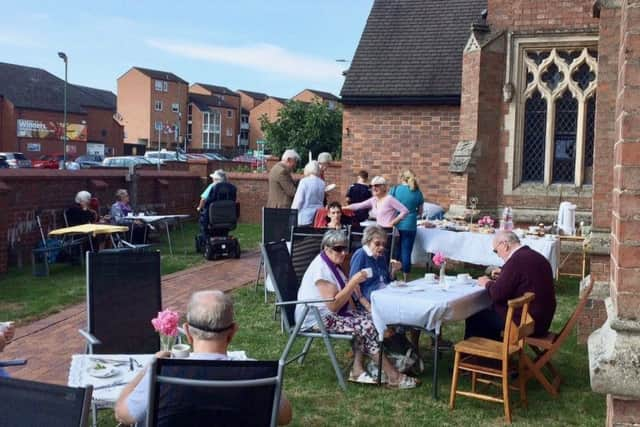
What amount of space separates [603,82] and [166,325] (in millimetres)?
5930

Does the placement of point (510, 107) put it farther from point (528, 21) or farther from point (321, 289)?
point (321, 289)

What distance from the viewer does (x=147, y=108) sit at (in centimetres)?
Result: 8412

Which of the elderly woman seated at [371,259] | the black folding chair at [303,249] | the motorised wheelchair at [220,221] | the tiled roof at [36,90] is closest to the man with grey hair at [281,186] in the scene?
the motorised wheelchair at [220,221]

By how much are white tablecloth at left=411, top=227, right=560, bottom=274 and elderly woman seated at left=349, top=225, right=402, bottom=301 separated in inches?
168

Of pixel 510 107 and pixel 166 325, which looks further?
pixel 510 107

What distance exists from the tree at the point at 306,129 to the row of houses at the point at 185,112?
3941 centimetres

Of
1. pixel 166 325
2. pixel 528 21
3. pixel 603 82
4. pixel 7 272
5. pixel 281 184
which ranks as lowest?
pixel 7 272

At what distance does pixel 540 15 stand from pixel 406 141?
4.11 meters

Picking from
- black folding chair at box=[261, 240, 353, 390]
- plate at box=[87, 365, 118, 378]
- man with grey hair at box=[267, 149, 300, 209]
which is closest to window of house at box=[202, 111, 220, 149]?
man with grey hair at box=[267, 149, 300, 209]

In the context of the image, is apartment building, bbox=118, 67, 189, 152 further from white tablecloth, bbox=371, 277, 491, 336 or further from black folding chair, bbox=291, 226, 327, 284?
white tablecloth, bbox=371, 277, 491, 336

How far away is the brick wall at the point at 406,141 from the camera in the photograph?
626 inches

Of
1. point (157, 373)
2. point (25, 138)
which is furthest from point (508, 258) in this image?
point (25, 138)

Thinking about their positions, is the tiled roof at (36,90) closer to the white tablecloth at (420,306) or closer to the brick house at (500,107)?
the brick house at (500,107)

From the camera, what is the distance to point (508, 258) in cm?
628
